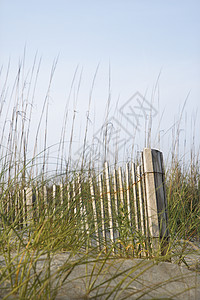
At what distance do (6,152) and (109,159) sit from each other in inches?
45.0

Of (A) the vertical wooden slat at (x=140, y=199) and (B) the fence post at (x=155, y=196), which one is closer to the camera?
(B) the fence post at (x=155, y=196)

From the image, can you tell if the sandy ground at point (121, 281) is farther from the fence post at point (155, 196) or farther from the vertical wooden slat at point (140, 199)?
the vertical wooden slat at point (140, 199)

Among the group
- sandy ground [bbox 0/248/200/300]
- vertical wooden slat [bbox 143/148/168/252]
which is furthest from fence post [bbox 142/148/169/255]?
sandy ground [bbox 0/248/200/300]

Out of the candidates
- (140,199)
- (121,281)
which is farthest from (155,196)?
(121,281)

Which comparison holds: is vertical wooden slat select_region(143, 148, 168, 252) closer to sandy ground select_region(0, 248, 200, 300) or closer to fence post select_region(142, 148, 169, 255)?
fence post select_region(142, 148, 169, 255)

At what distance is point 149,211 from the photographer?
2.58m

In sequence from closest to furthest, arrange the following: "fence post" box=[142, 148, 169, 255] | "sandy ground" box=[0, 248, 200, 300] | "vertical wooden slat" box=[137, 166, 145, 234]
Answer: "sandy ground" box=[0, 248, 200, 300], "fence post" box=[142, 148, 169, 255], "vertical wooden slat" box=[137, 166, 145, 234]

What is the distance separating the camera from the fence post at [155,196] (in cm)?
251

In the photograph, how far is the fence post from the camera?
2506 mm

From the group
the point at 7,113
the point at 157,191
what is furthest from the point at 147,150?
the point at 7,113

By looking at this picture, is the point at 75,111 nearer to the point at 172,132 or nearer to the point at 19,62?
the point at 19,62

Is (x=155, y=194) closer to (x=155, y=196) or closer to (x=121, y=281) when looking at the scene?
Result: (x=155, y=196)

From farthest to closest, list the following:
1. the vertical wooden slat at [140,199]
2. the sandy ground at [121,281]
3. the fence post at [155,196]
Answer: the vertical wooden slat at [140,199], the fence post at [155,196], the sandy ground at [121,281]

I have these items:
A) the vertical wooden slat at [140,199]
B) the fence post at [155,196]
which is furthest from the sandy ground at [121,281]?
the vertical wooden slat at [140,199]
